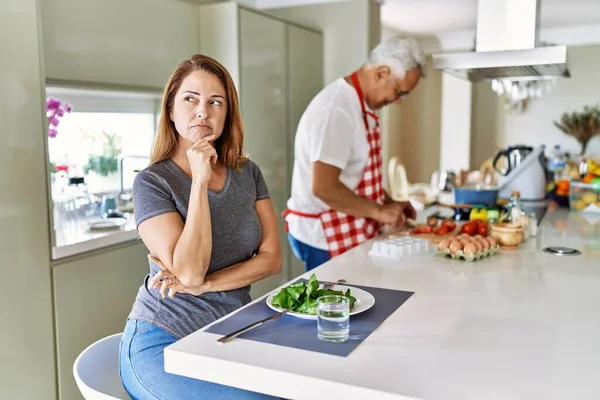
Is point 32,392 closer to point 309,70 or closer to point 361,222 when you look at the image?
point 361,222

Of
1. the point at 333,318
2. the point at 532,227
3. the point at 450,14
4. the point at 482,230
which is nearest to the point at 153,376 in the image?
the point at 333,318

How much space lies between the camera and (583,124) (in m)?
6.86

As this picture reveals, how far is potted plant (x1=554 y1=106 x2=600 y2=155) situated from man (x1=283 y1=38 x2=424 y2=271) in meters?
5.11

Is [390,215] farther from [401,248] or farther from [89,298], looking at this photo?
[89,298]

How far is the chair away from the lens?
1355mm

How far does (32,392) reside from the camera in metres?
2.02

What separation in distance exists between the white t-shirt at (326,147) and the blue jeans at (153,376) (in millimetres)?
1114

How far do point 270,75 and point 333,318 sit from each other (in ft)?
7.77

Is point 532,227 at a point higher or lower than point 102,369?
higher

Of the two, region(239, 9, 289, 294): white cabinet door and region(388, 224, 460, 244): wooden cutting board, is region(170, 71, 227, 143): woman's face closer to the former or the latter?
region(388, 224, 460, 244): wooden cutting board

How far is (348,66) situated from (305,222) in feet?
5.54

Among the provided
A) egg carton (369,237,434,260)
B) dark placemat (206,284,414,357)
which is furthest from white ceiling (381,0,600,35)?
dark placemat (206,284,414,357)

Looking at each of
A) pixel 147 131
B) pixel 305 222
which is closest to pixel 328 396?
pixel 305 222

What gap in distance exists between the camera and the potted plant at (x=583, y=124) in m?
6.82
